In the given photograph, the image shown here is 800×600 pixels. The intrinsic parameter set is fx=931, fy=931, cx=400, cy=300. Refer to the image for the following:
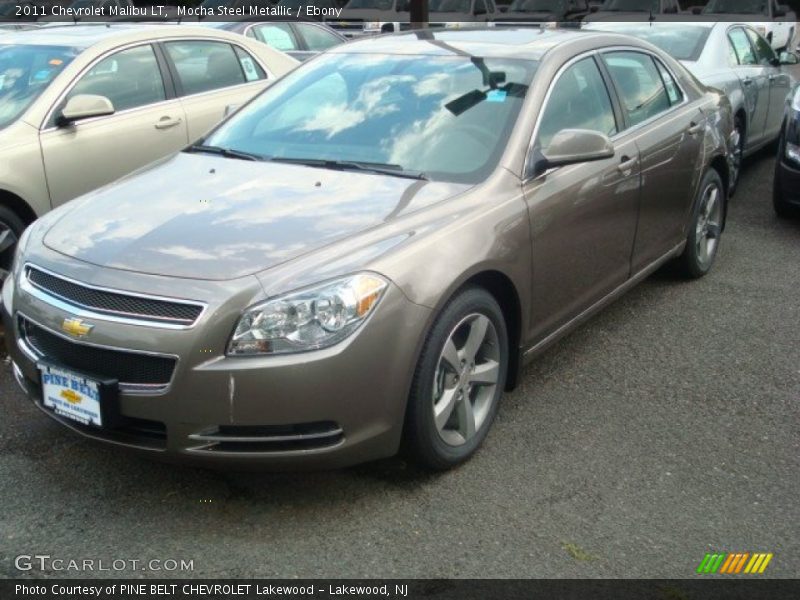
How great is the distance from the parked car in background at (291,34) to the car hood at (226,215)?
23.1 feet

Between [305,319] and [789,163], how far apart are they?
17.4ft

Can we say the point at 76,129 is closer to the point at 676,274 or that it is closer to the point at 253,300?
the point at 253,300

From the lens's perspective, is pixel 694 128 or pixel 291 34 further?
pixel 291 34

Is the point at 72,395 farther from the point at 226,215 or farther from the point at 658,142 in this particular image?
the point at 658,142

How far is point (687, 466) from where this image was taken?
143 inches

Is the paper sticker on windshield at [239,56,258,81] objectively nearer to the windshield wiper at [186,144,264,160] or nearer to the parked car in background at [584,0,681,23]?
the windshield wiper at [186,144,264,160]

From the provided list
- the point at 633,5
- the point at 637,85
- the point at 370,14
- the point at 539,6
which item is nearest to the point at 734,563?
the point at 637,85

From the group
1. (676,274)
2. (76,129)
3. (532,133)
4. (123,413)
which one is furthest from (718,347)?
(76,129)

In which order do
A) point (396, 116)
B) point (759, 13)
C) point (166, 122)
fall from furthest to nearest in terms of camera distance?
1. point (759, 13)
2. point (166, 122)
3. point (396, 116)

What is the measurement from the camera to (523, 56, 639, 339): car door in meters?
3.98

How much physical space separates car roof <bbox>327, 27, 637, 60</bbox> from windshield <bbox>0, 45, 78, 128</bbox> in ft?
6.40

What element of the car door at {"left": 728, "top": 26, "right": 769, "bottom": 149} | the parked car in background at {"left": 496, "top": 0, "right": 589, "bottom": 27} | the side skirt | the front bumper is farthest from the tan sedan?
the parked car in background at {"left": 496, "top": 0, "right": 589, "bottom": 27}

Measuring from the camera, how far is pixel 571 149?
12.8ft

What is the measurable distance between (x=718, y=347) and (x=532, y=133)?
169 cm
